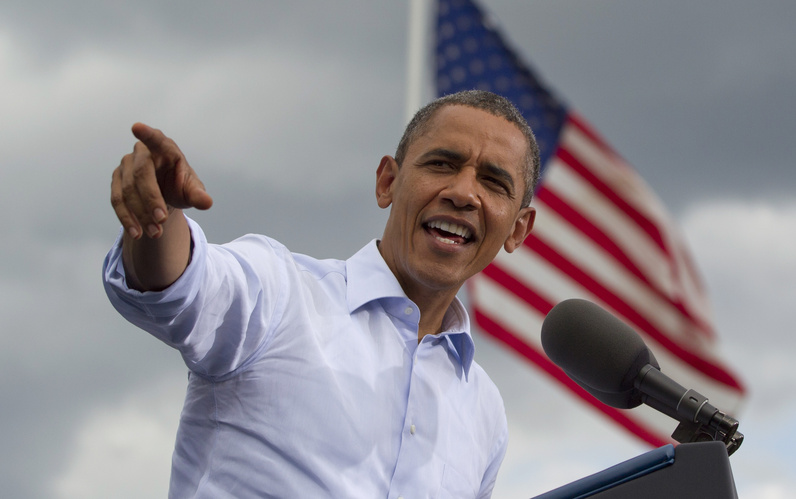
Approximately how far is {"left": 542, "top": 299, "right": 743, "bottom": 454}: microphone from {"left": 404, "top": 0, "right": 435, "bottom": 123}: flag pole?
4523 millimetres

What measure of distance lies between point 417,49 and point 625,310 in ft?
8.66

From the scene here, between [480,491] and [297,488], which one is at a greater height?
[480,491]

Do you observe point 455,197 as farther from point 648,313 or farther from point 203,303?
point 648,313

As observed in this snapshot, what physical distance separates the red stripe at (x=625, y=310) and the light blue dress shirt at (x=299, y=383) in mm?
4319

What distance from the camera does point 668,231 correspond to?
292 inches

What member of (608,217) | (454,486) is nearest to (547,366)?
(608,217)

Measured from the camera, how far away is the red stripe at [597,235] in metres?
7.06

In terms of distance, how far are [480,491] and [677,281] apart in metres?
4.80

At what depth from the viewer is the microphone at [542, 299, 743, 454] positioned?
6.07ft

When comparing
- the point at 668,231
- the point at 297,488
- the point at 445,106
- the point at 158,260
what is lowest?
the point at 297,488

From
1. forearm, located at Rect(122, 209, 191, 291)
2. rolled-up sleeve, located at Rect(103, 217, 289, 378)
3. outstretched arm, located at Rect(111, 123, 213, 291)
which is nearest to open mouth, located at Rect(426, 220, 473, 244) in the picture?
rolled-up sleeve, located at Rect(103, 217, 289, 378)

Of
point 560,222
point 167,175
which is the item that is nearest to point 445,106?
point 167,175

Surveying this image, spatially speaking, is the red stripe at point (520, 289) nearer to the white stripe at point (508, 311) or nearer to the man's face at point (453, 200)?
the white stripe at point (508, 311)

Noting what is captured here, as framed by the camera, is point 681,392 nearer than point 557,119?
Yes
